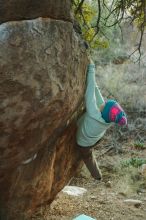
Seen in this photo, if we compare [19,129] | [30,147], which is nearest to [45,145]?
[30,147]

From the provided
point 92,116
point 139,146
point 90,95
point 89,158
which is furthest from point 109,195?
point 139,146

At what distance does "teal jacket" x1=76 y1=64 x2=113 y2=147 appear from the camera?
13.4 feet

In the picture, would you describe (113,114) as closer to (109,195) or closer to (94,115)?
(94,115)

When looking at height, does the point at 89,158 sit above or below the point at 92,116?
below

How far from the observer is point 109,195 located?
6.26 m

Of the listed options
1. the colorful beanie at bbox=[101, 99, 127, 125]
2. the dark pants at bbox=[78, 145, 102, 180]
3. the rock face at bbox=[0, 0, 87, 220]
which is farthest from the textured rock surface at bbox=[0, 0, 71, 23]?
the dark pants at bbox=[78, 145, 102, 180]

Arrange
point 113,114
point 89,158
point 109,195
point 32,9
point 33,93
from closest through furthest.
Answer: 1. point 33,93
2. point 32,9
3. point 113,114
4. point 89,158
5. point 109,195

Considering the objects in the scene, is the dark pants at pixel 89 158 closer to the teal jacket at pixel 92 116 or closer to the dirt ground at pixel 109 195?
the teal jacket at pixel 92 116

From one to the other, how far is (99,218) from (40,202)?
26.1 inches

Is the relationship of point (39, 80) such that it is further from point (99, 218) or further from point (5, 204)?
point (99, 218)

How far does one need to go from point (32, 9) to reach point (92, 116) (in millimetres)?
1054

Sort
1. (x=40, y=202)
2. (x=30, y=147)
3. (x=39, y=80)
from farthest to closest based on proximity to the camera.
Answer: (x=40, y=202) → (x=30, y=147) → (x=39, y=80)

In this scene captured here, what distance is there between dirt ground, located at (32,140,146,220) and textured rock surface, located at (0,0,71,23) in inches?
80.9

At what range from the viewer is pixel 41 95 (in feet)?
11.4
